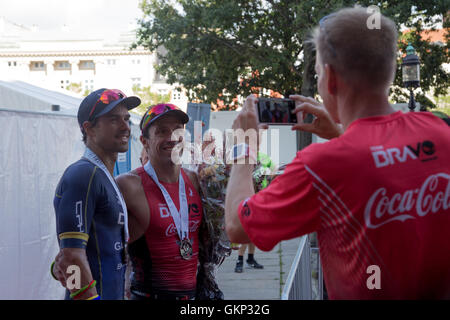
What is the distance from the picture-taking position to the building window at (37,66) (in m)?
94.7

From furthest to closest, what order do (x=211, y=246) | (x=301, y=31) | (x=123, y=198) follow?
(x=301, y=31) → (x=211, y=246) → (x=123, y=198)

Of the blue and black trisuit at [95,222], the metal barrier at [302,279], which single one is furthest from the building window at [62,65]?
the blue and black trisuit at [95,222]

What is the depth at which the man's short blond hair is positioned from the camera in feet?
4.78

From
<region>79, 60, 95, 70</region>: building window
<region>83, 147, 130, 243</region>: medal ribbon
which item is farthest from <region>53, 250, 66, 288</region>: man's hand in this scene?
<region>79, 60, 95, 70</region>: building window

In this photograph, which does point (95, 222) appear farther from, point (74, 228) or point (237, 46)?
point (237, 46)

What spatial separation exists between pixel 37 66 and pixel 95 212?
333 feet

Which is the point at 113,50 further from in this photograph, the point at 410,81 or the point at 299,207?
the point at 299,207

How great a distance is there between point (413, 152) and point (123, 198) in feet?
6.18

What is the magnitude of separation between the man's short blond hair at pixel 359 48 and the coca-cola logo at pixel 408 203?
352mm

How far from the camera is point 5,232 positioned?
17.1 feet

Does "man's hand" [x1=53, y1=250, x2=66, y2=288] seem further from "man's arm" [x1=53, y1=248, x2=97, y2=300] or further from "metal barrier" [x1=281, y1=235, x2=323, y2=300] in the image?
"metal barrier" [x1=281, y1=235, x2=323, y2=300]

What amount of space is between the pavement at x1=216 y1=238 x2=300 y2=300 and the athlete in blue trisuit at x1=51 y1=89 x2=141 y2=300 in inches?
183

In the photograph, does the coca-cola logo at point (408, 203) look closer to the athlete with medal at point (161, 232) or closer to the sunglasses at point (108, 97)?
the athlete with medal at point (161, 232)
